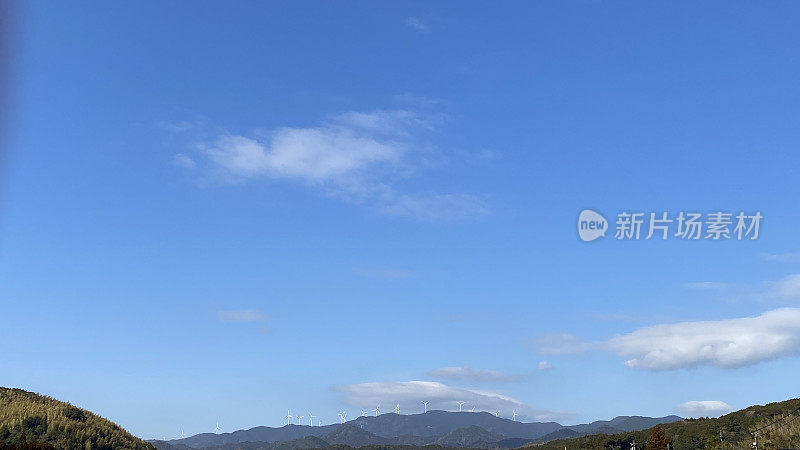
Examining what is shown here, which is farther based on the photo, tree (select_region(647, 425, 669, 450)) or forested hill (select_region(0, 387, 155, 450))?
tree (select_region(647, 425, 669, 450))

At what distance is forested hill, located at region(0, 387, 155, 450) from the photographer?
135875 mm

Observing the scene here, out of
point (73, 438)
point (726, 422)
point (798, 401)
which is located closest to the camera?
point (73, 438)

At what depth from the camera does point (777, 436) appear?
2869 inches

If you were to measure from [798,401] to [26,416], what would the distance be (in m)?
166

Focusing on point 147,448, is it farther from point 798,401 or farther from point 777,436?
point 798,401

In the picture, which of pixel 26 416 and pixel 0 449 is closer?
pixel 0 449

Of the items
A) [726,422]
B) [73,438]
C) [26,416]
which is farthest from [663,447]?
[26,416]

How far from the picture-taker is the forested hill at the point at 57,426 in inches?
5349

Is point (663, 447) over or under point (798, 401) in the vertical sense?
under

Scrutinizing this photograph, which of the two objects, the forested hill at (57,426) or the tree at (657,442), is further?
the tree at (657,442)

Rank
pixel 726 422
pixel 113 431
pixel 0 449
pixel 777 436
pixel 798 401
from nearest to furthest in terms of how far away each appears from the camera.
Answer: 1. pixel 777 436
2. pixel 0 449
3. pixel 113 431
4. pixel 798 401
5. pixel 726 422

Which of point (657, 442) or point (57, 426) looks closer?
point (57, 426)

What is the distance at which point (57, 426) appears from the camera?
465 feet

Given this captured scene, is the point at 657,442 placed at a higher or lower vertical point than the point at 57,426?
lower
